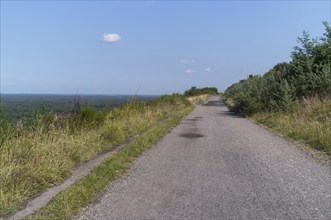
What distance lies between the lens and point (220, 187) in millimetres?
7188

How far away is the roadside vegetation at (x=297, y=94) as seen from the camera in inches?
726

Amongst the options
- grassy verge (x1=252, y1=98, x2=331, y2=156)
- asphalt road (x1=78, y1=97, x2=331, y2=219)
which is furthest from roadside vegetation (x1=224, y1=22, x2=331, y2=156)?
asphalt road (x1=78, y1=97, x2=331, y2=219)

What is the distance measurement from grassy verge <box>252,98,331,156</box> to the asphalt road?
125 centimetres

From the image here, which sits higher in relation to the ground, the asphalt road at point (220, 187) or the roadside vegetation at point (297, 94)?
the roadside vegetation at point (297, 94)

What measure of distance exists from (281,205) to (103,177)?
335cm

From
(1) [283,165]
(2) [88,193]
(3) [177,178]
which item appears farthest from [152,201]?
(1) [283,165]

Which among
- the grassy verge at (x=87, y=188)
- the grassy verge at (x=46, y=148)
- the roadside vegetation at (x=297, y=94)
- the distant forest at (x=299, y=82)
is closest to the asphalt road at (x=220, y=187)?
the grassy verge at (x=87, y=188)

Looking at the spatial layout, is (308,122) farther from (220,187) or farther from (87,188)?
(87,188)

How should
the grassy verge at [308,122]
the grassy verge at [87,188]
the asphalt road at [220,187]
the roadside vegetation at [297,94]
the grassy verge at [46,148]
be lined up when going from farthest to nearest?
the roadside vegetation at [297,94] < the grassy verge at [308,122] < the grassy verge at [46,148] < the asphalt road at [220,187] < the grassy verge at [87,188]

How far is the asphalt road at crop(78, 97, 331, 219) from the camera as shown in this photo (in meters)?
5.74

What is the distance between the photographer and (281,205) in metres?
6.08

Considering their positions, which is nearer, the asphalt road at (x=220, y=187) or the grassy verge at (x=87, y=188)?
the grassy verge at (x=87, y=188)

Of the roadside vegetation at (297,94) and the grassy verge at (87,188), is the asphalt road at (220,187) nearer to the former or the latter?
the grassy verge at (87,188)

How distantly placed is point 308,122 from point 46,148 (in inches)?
447
